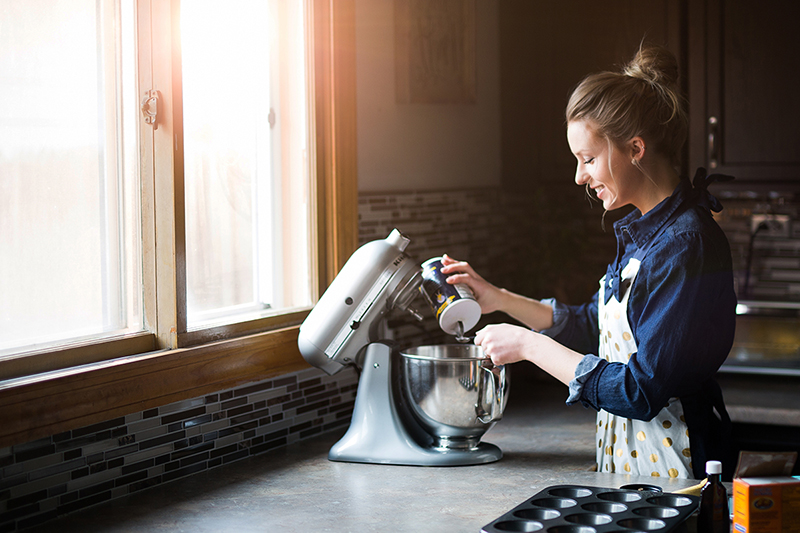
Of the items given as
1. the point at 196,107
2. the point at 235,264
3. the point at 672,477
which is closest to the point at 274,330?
the point at 235,264

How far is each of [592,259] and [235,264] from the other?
5.16ft

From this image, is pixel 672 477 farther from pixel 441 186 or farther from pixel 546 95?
pixel 546 95

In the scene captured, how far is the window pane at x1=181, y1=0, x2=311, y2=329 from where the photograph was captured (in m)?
1.76

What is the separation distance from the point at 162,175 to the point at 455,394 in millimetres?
704

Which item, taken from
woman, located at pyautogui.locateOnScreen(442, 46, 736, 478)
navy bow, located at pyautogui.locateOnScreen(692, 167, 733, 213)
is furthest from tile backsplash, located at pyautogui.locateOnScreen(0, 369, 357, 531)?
navy bow, located at pyautogui.locateOnScreen(692, 167, 733, 213)

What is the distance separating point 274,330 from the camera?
1.88m

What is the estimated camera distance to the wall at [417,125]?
2232 mm

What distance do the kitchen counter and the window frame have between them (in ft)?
0.55

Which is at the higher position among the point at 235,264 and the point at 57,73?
the point at 57,73

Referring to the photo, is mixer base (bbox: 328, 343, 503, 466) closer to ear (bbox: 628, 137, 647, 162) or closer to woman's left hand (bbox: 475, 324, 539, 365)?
woman's left hand (bbox: 475, 324, 539, 365)

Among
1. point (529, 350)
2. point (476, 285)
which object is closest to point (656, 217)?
point (529, 350)

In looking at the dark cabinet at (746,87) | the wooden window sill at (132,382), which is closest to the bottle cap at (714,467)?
the wooden window sill at (132,382)

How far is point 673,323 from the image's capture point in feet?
4.47

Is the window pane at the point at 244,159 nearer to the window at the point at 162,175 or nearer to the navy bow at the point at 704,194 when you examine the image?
the window at the point at 162,175
